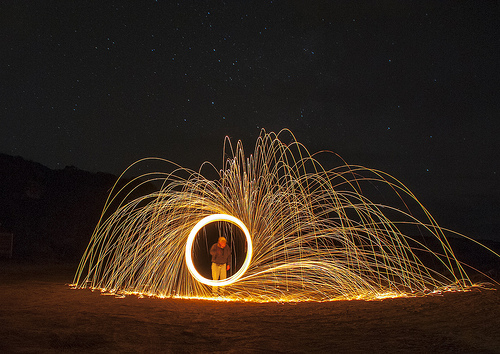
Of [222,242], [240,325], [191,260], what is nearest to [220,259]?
[222,242]

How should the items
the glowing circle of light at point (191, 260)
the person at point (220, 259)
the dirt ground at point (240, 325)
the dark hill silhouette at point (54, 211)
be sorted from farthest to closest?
1. the dark hill silhouette at point (54, 211)
2. the person at point (220, 259)
3. the glowing circle of light at point (191, 260)
4. the dirt ground at point (240, 325)

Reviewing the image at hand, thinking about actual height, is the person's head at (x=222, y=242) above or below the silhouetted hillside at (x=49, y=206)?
below

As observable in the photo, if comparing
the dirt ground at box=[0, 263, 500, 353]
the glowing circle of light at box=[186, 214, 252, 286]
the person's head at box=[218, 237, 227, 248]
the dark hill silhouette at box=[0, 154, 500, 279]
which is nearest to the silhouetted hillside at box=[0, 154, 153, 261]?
the dark hill silhouette at box=[0, 154, 500, 279]

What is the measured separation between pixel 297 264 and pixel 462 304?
10.7ft

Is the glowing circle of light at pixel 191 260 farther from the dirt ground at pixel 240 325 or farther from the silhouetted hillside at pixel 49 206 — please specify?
the silhouetted hillside at pixel 49 206

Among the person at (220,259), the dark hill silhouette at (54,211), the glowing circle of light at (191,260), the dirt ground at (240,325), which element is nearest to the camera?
the dirt ground at (240,325)

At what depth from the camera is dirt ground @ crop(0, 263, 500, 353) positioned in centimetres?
463

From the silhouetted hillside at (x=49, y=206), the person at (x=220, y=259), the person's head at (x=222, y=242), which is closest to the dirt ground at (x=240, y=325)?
the person at (x=220, y=259)

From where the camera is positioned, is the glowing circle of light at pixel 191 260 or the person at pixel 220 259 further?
the person at pixel 220 259

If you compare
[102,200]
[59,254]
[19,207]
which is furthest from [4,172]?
[59,254]

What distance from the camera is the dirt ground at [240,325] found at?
15.2 feet

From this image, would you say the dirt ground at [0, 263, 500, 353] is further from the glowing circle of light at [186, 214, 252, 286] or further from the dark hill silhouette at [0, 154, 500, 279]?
the dark hill silhouette at [0, 154, 500, 279]

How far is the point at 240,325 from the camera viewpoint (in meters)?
5.82

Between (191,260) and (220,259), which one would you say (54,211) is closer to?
(220,259)
